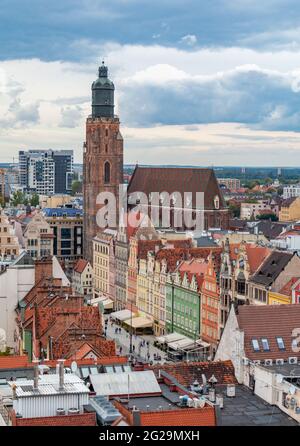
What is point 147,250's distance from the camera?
12044 cm

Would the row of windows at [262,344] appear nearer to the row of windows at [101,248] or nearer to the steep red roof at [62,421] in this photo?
the steep red roof at [62,421]

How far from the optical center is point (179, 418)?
3809cm

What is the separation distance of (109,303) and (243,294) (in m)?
41.9

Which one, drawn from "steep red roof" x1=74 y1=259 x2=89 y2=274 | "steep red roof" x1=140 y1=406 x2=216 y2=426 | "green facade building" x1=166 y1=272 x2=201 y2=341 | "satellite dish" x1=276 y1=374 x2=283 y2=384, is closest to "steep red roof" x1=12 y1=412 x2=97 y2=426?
"steep red roof" x1=140 y1=406 x2=216 y2=426

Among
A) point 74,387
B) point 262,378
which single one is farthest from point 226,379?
point 74,387

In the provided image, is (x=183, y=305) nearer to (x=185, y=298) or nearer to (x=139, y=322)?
(x=185, y=298)

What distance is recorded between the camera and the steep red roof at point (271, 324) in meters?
56.3

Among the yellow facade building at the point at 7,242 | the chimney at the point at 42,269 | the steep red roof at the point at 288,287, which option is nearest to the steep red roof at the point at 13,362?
the chimney at the point at 42,269

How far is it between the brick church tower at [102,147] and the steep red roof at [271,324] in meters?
112

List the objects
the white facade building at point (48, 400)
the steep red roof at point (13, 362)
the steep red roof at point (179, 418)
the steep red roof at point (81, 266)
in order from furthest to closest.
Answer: the steep red roof at point (81, 266) < the steep red roof at point (13, 362) < the white facade building at point (48, 400) < the steep red roof at point (179, 418)

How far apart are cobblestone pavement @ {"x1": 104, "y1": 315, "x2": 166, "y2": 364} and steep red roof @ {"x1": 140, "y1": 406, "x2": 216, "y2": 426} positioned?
166 feet

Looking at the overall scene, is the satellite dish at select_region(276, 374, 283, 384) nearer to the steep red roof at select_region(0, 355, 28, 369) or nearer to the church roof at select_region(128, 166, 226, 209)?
the steep red roof at select_region(0, 355, 28, 369)

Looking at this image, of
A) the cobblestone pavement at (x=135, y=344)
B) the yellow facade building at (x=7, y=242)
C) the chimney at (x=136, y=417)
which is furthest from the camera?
the yellow facade building at (x=7, y=242)
